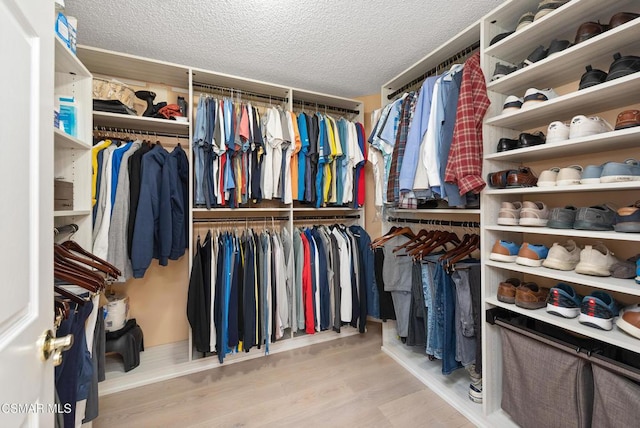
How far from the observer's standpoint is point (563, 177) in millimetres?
1149

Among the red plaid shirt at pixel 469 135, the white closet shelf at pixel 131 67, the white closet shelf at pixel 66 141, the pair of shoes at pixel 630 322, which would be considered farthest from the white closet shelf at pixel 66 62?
the pair of shoes at pixel 630 322

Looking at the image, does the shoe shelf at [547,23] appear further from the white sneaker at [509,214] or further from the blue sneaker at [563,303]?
the blue sneaker at [563,303]

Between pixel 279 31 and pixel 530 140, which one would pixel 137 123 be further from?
pixel 530 140

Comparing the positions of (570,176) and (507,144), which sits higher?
(507,144)

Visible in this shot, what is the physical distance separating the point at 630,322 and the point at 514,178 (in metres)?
0.70

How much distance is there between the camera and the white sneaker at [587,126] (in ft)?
3.59

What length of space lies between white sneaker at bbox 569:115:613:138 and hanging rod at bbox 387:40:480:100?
0.82 metres

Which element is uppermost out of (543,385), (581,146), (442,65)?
(442,65)

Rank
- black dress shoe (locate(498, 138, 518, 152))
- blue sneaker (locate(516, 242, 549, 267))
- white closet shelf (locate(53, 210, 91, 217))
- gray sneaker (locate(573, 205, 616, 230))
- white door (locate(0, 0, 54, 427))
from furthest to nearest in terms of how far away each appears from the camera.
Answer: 1. black dress shoe (locate(498, 138, 518, 152))
2. blue sneaker (locate(516, 242, 549, 267))
3. white closet shelf (locate(53, 210, 91, 217))
4. gray sneaker (locate(573, 205, 616, 230))
5. white door (locate(0, 0, 54, 427))

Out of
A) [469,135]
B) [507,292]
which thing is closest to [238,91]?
[469,135]

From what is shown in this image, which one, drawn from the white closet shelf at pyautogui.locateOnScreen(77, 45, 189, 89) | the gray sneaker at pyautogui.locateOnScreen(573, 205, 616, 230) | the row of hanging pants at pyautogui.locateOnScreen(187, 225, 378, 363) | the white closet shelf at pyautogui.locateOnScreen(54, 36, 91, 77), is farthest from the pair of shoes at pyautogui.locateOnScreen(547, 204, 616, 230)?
the white closet shelf at pyautogui.locateOnScreen(77, 45, 189, 89)

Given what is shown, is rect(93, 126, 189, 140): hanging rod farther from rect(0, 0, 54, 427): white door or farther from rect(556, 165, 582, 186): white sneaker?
rect(556, 165, 582, 186): white sneaker

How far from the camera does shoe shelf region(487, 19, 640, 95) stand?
1.01m

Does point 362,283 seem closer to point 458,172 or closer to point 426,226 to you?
point 426,226
